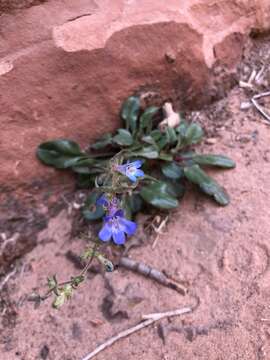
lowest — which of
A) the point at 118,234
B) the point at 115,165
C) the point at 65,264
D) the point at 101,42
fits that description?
the point at 65,264

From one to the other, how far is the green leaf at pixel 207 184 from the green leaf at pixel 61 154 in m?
0.53

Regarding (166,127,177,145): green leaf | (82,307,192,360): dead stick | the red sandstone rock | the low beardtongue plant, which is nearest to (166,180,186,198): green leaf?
the low beardtongue plant

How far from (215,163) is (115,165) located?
754mm

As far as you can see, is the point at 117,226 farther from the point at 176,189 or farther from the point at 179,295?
the point at 176,189

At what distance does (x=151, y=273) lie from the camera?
190 cm

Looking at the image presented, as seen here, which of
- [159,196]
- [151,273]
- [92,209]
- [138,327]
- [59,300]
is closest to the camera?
[59,300]

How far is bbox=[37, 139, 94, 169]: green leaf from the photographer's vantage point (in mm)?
2221

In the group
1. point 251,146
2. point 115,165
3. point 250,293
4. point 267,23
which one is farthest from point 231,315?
point 267,23

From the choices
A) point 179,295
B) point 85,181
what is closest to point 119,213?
point 179,295

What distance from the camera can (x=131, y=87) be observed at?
92.8 inches

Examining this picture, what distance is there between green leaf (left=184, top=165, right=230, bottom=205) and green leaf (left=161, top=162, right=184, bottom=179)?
0.04 m

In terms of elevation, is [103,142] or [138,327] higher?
[103,142]

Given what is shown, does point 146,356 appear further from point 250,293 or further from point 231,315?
point 250,293

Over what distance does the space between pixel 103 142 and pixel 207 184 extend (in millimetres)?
617
